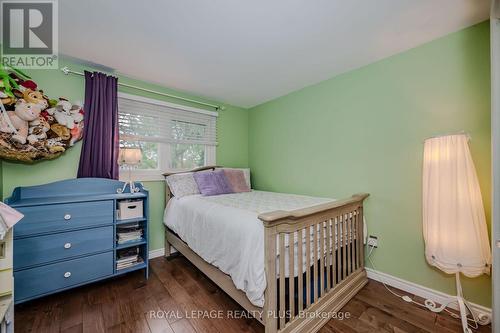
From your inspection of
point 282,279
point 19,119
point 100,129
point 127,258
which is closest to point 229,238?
point 282,279

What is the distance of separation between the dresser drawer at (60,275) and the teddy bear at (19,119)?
1.09 meters

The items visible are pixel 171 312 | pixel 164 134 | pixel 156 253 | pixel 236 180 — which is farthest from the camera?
pixel 236 180

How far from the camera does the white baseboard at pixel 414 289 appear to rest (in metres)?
1.58

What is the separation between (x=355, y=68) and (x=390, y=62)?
33cm

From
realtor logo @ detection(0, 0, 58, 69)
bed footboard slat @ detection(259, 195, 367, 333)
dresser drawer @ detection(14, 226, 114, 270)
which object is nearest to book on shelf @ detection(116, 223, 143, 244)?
dresser drawer @ detection(14, 226, 114, 270)

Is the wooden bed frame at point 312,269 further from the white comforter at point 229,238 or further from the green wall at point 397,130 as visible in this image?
the green wall at point 397,130

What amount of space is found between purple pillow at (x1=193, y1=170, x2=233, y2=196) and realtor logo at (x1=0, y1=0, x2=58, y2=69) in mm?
1837

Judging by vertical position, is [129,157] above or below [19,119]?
below

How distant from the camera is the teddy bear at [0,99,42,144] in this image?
1642mm

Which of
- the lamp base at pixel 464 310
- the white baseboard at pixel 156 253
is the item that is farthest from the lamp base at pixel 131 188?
the lamp base at pixel 464 310

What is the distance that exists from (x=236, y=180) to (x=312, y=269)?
162cm

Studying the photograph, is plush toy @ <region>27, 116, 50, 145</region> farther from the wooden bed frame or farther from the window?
the wooden bed frame

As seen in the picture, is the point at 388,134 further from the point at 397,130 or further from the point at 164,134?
the point at 164,134

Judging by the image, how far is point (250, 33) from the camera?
170 cm
